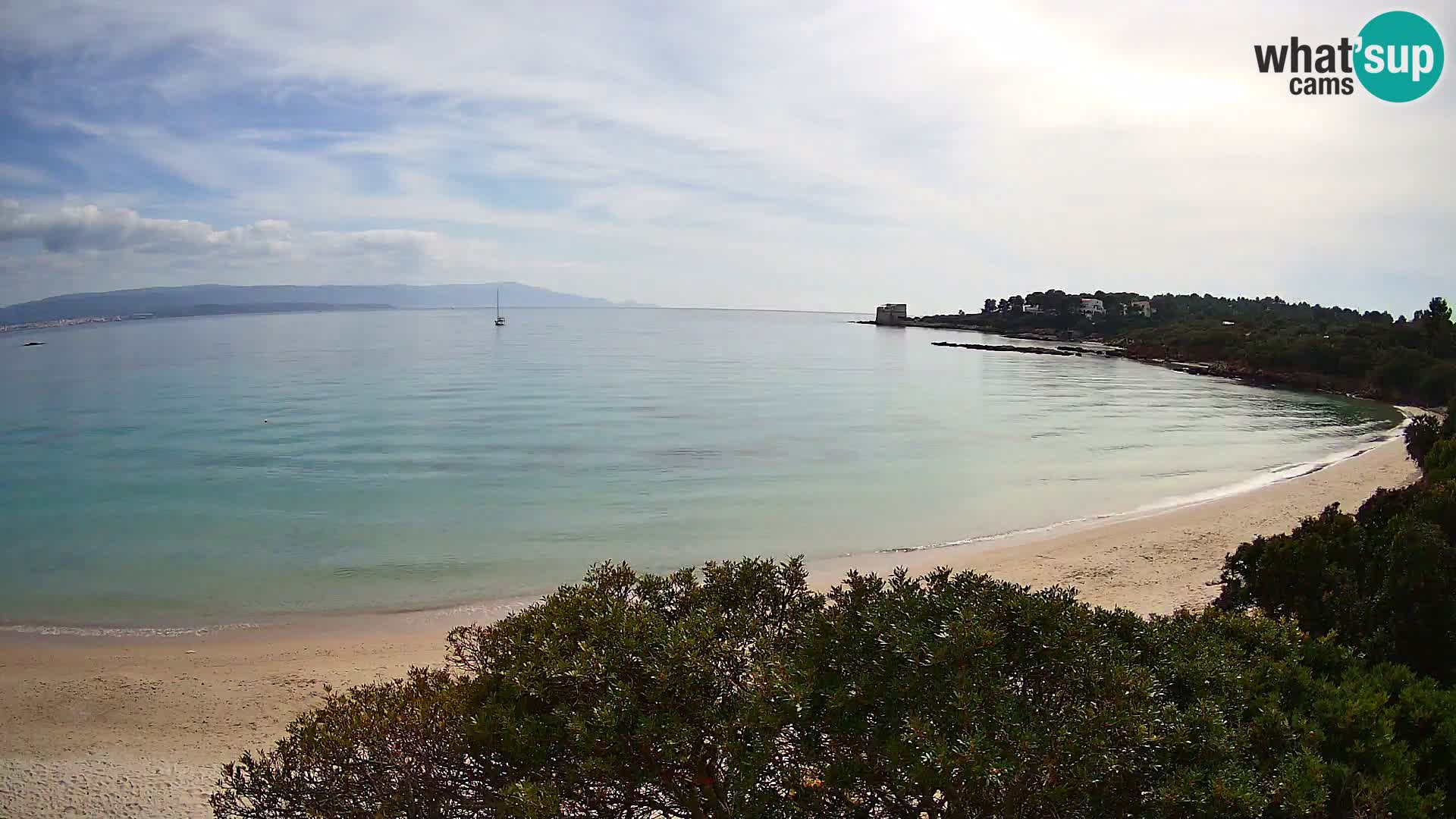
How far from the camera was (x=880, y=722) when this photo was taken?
3.24 m

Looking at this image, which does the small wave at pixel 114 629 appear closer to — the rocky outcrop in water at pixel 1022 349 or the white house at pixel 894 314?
the rocky outcrop in water at pixel 1022 349

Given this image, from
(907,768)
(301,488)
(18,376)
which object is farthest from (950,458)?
(18,376)

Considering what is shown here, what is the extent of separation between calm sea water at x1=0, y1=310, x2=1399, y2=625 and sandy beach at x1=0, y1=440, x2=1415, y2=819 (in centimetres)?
113

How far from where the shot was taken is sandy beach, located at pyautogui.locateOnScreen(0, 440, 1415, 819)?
268 inches

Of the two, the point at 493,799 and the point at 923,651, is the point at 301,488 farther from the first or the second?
the point at 923,651

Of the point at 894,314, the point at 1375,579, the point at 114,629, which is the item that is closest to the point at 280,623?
the point at 114,629

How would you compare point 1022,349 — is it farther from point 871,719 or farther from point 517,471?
point 871,719

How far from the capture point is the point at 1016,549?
14531 mm

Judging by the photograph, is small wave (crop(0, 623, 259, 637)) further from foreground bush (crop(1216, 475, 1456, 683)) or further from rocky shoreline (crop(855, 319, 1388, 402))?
rocky shoreline (crop(855, 319, 1388, 402))

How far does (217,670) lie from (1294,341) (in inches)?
2647

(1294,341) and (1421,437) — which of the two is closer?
(1421,437)

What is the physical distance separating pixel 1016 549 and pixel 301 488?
1661 centimetres

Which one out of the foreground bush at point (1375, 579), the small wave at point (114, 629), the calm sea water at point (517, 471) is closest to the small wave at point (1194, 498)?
the calm sea water at point (517, 471)

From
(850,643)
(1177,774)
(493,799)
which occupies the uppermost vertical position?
(850,643)
